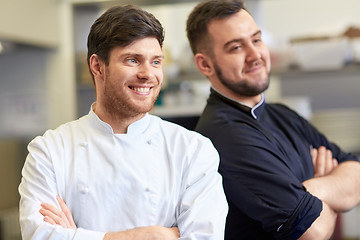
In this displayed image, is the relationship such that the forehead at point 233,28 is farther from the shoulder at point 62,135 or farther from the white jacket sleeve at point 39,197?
the white jacket sleeve at point 39,197

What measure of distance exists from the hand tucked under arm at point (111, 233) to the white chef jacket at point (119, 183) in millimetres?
18

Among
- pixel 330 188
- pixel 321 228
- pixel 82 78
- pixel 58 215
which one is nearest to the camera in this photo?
pixel 58 215

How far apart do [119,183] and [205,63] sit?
0.74 metres

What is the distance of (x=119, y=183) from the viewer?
4.41 feet

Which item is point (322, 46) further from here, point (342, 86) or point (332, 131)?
point (342, 86)

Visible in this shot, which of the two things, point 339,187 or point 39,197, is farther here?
point 339,187

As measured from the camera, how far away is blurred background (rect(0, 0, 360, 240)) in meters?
3.32

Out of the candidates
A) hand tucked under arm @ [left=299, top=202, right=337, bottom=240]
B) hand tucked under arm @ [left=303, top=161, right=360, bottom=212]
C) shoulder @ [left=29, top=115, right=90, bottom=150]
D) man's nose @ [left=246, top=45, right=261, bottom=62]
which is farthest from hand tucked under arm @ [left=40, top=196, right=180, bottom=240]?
man's nose @ [left=246, top=45, right=261, bottom=62]

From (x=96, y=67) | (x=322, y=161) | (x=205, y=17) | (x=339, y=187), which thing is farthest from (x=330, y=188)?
(x=96, y=67)

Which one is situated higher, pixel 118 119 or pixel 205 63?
pixel 205 63

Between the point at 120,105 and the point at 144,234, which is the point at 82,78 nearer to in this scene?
the point at 120,105

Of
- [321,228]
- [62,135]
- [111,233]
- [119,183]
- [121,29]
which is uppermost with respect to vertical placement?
[121,29]

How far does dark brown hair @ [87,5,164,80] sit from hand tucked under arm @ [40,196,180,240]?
1.27 ft

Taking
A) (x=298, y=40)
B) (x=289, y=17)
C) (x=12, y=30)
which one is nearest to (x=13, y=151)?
(x=12, y=30)
